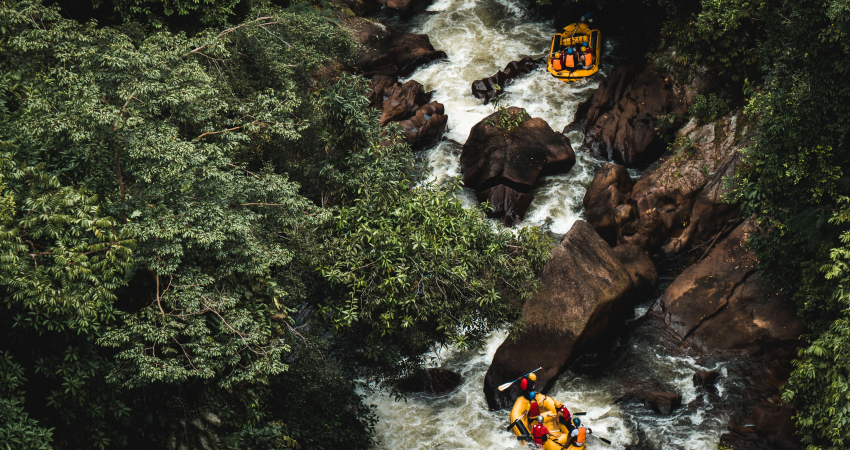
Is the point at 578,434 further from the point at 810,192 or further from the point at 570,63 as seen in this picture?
the point at 570,63

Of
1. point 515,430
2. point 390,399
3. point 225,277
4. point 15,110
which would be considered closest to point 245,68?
point 15,110

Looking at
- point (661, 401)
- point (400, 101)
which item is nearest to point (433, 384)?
point (661, 401)

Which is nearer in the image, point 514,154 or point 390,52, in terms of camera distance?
point 514,154

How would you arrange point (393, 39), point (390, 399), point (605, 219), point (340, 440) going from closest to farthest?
point (340, 440), point (390, 399), point (605, 219), point (393, 39)

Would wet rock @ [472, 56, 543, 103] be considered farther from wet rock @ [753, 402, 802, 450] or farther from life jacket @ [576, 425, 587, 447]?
wet rock @ [753, 402, 802, 450]

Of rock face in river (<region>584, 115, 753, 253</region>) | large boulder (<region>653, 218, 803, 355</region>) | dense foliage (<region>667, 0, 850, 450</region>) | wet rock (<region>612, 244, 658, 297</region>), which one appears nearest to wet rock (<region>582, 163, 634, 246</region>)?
rock face in river (<region>584, 115, 753, 253</region>)

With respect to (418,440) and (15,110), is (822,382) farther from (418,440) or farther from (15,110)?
(15,110)

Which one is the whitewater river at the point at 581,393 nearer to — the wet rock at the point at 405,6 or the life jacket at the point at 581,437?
the life jacket at the point at 581,437
